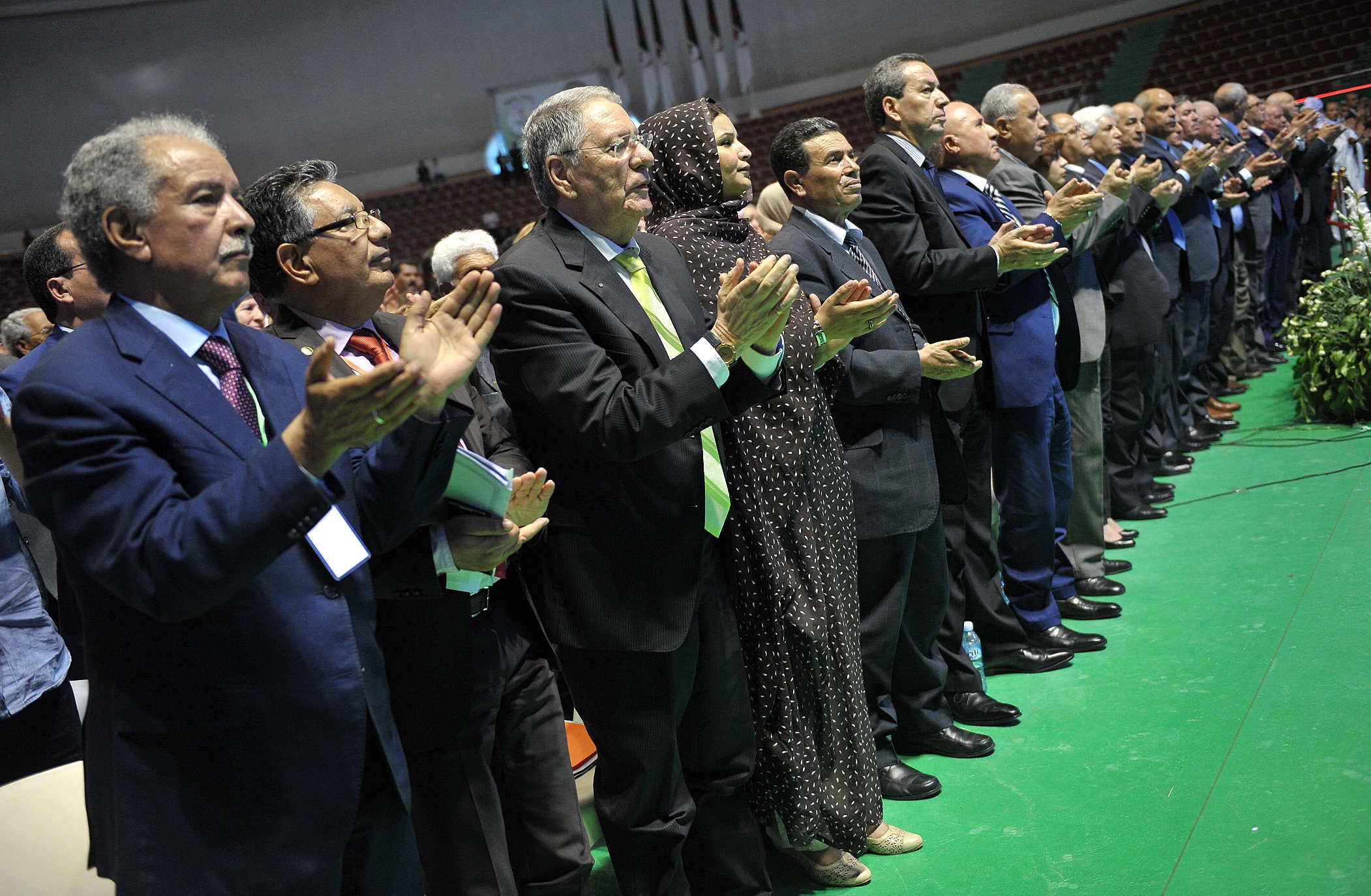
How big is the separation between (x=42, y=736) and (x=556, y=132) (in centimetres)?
185

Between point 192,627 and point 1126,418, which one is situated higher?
point 192,627

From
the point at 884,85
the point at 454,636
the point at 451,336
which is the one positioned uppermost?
the point at 884,85

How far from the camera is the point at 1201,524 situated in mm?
4613

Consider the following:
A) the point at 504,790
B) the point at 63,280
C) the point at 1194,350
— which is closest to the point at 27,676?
the point at 63,280

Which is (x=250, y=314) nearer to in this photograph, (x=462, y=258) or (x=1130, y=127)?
(x=462, y=258)

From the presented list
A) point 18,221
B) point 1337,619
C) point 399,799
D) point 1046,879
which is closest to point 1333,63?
point 1337,619

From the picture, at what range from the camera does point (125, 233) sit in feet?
4.48

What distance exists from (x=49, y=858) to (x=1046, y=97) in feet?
47.3

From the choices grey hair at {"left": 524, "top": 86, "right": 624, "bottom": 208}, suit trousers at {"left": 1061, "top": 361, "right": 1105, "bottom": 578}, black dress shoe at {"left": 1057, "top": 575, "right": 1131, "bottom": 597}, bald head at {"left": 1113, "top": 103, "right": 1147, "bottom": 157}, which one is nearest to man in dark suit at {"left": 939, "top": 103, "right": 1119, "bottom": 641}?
black dress shoe at {"left": 1057, "top": 575, "right": 1131, "bottom": 597}

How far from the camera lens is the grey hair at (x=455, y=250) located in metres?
3.88

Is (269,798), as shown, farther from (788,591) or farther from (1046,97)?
(1046,97)

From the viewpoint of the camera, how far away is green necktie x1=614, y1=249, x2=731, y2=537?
2170 mm

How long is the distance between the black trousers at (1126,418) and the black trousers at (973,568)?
5.16 feet

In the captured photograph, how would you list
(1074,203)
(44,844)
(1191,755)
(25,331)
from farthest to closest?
(25,331)
(1074,203)
(1191,755)
(44,844)
